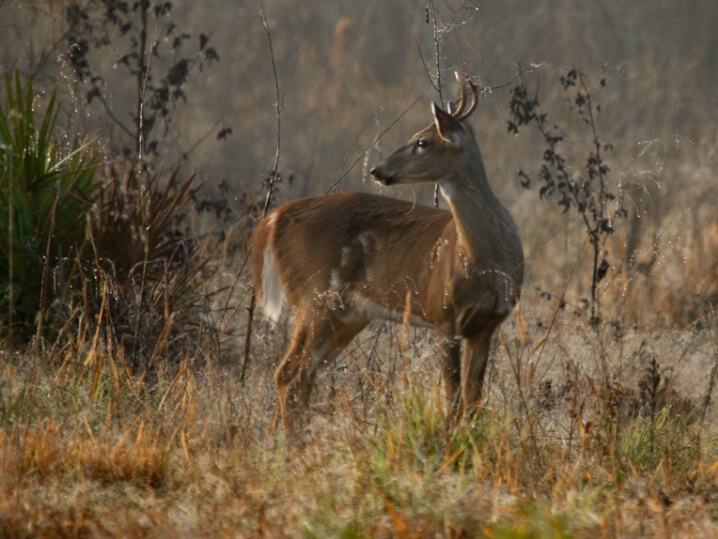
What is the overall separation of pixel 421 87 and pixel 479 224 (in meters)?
12.5

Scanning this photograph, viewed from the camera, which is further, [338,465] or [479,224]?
[479,224]

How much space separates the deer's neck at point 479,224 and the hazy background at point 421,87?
374 cm

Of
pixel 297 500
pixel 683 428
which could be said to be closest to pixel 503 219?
pixel 683 428

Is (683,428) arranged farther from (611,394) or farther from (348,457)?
(348,457)

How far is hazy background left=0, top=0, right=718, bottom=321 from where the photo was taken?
1143cm

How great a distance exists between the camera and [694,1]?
21.0 m

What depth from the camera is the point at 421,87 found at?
18.1 meters

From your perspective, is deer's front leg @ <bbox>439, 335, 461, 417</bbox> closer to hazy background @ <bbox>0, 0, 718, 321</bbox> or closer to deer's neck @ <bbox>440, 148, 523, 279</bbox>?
deer's neck @ <bbox>440, 148, 523, 279</bbox>

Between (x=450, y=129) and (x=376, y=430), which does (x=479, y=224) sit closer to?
(x=450, y=129)

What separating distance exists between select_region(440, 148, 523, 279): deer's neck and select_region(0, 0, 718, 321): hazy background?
374 centimetres

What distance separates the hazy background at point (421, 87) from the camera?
11.4 meters

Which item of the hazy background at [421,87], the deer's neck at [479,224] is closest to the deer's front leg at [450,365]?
the deer's neck at [479,224]

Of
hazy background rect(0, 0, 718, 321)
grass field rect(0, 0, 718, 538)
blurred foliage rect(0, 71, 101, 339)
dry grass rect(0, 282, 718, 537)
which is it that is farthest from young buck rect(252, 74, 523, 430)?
hazy background rect(0, 0, 718, 321)

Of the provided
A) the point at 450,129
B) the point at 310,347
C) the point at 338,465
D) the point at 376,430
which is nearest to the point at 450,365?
the point at 310,347
